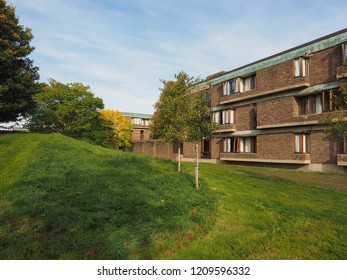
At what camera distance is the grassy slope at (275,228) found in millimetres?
5348

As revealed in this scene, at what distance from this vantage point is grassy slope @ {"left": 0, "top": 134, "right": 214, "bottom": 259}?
5141 millimetres

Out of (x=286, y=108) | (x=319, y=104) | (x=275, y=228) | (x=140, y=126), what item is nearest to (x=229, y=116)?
(x=286, y=108)

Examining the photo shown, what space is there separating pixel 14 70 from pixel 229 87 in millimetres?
23723

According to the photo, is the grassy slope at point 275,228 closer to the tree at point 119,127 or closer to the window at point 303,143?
the window at point 303,143

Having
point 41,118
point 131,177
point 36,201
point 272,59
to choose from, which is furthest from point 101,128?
point 36,201

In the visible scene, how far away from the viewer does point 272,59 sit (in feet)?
85.7

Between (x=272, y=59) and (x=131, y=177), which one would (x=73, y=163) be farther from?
(x=272, y=59)

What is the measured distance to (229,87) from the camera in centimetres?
3155

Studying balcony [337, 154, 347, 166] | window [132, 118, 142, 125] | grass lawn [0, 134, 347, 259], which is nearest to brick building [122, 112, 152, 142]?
window [132, 118, 142, 125]

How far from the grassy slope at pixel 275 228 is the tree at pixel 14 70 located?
2037 cm

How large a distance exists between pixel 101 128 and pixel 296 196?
2914 centimetres

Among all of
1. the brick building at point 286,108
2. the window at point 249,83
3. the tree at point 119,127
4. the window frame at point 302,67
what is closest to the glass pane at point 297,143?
the brick building at point 286,108

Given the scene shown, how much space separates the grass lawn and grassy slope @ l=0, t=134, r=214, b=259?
25 millimetres

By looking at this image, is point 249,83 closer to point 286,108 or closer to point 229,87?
point 229,87
